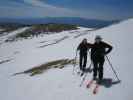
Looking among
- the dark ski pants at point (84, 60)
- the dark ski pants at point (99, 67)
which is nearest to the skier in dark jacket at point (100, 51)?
the dark ski pants at point (99, 67)

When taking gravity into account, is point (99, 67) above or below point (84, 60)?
above

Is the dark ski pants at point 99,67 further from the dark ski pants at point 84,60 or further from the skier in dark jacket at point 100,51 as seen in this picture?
the dark ski pants at point 84,60

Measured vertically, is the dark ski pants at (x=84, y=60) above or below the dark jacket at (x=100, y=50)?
below

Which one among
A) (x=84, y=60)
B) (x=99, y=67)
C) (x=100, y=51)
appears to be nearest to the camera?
(x=100, y=51)

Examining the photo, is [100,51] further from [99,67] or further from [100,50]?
[99,67]

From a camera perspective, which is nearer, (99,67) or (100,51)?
(100,51)

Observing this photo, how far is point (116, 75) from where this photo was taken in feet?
52.7

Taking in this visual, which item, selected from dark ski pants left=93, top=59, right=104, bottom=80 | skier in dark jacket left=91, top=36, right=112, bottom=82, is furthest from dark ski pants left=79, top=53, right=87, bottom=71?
skier in dark jacket left=91, top=36, right=112, bottom=82

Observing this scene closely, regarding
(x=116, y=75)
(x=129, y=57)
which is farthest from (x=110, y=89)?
(x=129, y=57)

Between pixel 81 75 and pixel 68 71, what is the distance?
3302 mm

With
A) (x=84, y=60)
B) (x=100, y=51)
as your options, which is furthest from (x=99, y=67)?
(x=84, y=60)

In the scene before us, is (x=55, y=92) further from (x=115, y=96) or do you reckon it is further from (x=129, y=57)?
(x=129, y=57)

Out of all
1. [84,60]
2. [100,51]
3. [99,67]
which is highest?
[100,51]

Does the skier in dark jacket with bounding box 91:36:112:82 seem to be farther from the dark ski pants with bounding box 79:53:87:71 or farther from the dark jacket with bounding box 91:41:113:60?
the dark ski pants with bounding box 79:53:87:71
